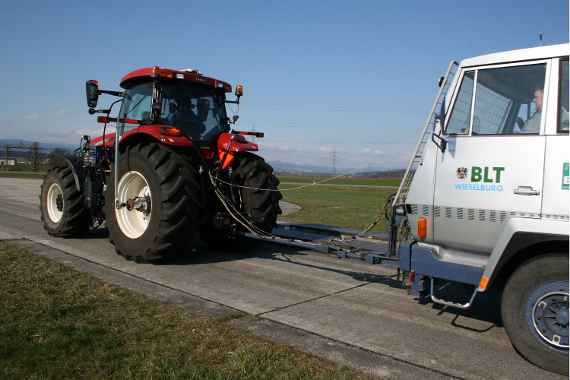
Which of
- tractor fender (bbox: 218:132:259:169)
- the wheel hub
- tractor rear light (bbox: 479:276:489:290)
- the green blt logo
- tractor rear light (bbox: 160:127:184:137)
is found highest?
tractor rear light (bbox: 160:127:184:137)

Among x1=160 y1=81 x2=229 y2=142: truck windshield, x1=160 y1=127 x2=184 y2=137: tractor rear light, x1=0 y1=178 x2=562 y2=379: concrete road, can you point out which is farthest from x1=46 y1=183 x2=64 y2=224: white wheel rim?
x1=160 y1=127 x2=184 y2=137: tractor rear light

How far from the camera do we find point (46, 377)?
10.0 feet

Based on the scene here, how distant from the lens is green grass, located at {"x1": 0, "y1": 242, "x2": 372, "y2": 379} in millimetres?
3186

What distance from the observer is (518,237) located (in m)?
3.62

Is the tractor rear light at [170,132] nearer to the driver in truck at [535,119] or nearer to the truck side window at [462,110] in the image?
the truck side window at [462,110]

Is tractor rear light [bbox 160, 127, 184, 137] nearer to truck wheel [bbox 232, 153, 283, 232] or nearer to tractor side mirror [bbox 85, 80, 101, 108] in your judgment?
truck wheel [bbox 232, 153, 283, 232]

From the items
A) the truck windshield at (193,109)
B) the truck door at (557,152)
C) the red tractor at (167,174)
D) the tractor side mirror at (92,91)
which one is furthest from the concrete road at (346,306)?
the tractor side mirror at (92,91)

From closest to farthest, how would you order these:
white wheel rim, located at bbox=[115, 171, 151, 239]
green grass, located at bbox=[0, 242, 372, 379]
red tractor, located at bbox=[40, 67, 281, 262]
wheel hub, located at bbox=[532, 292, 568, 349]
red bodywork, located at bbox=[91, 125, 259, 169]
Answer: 1. green grass, located at bbox=[0, 242, 372, 379]
2. wheel hub, located at bbox=[532, 292, 568, 349]
3. red tractor, located at bbox=[40, 67, 281, 262]
4. red bodywork, located at bbox=[91, 125, 259, 169]
5. white wheel rim, located at bbox=[115, 171, 151, 239]

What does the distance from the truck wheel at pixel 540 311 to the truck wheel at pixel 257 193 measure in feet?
12.6

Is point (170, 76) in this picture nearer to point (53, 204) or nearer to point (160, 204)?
point (160, 204)

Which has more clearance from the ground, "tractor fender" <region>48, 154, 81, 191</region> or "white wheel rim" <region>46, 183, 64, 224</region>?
"tractor fender" <region>48, 154, 81, 191</region>

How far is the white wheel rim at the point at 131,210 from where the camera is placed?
6.82 meters

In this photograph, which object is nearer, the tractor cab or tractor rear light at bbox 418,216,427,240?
tractor rear light at bbox 418,216,427,240

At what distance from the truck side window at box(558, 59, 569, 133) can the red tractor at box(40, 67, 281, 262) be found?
4.03 meters
